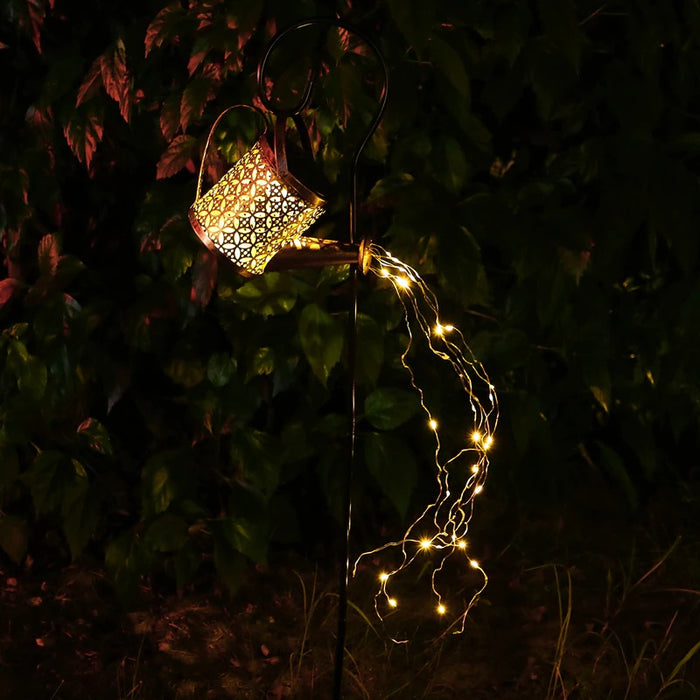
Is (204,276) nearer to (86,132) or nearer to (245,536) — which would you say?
(86,132)

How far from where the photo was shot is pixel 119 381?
5.33ft

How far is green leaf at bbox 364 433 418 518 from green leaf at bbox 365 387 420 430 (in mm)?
29

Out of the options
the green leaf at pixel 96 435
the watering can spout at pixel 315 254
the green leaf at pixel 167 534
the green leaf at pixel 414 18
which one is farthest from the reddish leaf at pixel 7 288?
the green leaf at pixel 414 18

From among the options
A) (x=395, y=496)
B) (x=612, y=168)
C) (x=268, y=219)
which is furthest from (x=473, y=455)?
(x=268, y=219)

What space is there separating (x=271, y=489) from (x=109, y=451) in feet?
1.02

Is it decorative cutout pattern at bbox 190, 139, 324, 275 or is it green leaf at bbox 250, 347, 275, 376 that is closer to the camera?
decorative cutout pattern at bbox 190, 139, 324, 275

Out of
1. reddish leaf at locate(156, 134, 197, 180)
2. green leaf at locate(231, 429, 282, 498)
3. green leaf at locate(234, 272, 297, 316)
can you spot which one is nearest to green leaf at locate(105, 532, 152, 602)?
green leaf at locate(231, 429, 282, 498)

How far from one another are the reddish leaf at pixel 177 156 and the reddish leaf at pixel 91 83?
14 centimetres

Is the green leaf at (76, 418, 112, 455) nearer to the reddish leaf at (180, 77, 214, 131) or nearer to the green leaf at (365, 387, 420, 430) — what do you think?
the green leaf at (365, 387, 420, 430)

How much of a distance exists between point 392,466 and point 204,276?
440mm

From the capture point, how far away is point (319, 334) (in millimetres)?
1397

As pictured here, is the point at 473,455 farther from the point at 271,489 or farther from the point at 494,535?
the point at 271,489

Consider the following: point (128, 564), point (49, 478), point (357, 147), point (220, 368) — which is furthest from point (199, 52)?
point (128, 564)

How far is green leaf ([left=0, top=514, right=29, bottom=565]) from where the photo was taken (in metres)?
1.73
